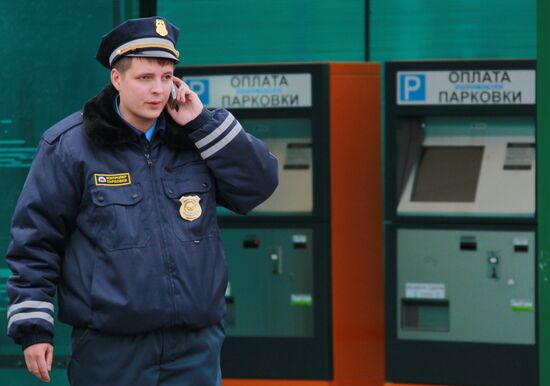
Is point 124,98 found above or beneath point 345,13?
beneath

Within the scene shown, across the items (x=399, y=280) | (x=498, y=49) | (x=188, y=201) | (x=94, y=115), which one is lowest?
(x=399, y=280)

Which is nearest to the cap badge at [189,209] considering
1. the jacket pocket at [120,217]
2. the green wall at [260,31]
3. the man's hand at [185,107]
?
the jacket pocket at [120,217]

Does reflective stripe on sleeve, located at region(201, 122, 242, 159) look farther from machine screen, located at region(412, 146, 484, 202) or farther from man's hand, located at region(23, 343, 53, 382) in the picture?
machine screen, located at region(412, 146, 484, 202)

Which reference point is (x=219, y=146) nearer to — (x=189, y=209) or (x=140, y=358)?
(x=189, y=209)

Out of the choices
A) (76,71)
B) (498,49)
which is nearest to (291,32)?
(498,49)

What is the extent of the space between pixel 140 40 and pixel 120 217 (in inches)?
19.6

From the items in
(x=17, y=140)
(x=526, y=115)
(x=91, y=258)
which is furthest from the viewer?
(x=526, y=115)

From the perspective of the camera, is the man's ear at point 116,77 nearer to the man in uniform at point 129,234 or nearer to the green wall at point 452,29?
the man in uniform at point 129,234

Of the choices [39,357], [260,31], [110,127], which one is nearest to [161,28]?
[110,127]

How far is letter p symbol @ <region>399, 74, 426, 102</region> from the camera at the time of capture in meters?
5.65

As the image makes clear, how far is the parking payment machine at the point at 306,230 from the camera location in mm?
5852

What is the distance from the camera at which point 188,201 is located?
11.2 feet

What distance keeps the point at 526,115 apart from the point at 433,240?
0.72 meters

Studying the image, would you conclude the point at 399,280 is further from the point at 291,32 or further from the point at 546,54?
the point at 546,54
